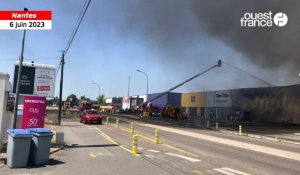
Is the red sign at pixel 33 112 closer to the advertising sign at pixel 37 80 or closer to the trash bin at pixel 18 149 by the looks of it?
the advertising sign at pixel 37 80

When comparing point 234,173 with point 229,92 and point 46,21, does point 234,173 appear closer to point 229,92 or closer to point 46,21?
point 46,21

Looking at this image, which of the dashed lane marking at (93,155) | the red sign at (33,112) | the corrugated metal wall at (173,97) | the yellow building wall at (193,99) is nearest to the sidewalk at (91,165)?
the dashed lane marking at (93,155)

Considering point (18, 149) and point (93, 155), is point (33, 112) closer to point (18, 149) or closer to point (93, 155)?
point (93, 155)

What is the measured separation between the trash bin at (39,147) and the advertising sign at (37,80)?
28.8 feet

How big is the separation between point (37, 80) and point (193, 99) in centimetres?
7175

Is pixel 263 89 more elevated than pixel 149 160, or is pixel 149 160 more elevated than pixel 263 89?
pixel 263 89

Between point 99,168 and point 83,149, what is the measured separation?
232 inches

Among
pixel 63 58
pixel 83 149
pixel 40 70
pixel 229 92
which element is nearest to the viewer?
pixel 83 149

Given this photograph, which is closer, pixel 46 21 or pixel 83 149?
pixel 46 21

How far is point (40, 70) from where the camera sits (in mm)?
23672

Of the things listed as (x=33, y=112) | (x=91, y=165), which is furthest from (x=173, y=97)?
(x=91, y=165)

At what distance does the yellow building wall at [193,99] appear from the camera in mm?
87688

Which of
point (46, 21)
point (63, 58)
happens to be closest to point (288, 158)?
point (46, 21)

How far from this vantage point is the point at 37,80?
23547mm
